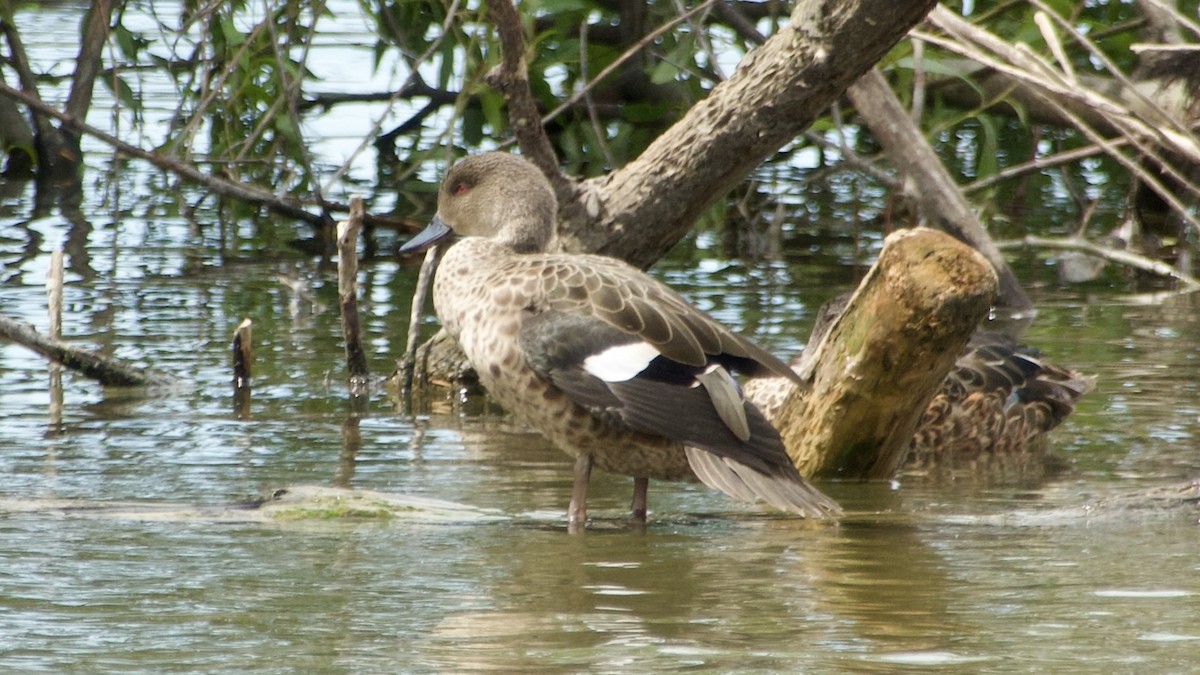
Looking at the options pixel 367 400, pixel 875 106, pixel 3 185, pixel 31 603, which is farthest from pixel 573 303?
pixel 3 185

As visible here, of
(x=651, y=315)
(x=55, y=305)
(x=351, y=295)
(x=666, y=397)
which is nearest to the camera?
(x=666, y=397)

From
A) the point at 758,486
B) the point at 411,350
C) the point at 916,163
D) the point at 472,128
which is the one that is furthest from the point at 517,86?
the point at 472,128

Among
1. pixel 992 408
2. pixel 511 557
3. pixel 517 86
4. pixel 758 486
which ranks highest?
pixel 517 86

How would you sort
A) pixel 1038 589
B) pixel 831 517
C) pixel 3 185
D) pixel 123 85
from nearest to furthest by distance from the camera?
pixel 1038 589 → pixel 831 517 → pixel 123 85 → pixel 3 185

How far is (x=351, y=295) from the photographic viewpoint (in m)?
7.07

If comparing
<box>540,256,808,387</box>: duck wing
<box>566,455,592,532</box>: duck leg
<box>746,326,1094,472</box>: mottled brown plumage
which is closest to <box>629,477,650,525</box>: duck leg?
<box>566,455,592,532</box>: duck leg

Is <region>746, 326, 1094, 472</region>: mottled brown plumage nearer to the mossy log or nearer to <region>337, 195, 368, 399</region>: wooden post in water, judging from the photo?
the mossy log

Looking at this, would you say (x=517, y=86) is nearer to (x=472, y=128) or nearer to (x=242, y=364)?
(x=242, y=364)

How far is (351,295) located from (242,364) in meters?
0.67

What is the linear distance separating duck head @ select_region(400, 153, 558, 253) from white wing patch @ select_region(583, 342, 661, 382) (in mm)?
1029

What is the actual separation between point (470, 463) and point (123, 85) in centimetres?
451

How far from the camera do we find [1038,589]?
4.32m

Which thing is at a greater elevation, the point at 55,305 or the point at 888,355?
the point at 55,305

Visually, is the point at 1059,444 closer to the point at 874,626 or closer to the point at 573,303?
the point at 573,303
